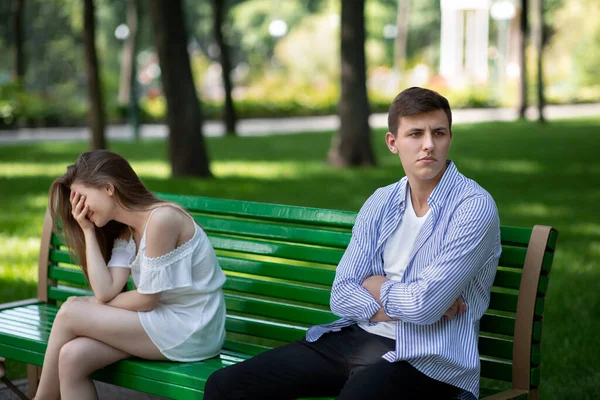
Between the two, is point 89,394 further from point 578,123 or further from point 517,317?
point 578,123

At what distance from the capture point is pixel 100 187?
149 inches

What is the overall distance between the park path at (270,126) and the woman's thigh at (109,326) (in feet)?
61.5

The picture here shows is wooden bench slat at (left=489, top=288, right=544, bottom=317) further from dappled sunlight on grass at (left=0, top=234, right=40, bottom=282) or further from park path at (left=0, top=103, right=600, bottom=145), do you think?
park path at (left=0, top=103, right=600, bottom=145)

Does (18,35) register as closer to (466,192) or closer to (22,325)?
(22,325)

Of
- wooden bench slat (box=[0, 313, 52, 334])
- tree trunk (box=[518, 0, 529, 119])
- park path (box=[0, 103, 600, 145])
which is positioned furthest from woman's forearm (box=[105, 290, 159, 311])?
tree trunk (box=[518, 0, 529, 119])

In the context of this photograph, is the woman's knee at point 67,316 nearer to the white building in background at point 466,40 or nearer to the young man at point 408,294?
the young man at point 408,294

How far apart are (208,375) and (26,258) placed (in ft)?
16.0

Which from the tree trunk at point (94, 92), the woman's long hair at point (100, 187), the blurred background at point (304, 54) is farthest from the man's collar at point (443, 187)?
the blurred background at point (304, 54)

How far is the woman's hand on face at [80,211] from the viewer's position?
3.81 m

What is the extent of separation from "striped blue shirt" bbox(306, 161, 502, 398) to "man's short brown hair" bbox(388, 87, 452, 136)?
227 millimetres

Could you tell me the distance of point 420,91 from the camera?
326 cm

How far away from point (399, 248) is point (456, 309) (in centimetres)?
33

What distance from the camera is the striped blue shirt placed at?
310 centimetres

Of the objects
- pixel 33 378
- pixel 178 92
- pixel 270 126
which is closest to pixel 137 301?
pixel 33 378
